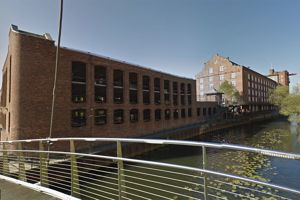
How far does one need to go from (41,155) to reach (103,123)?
14.2m

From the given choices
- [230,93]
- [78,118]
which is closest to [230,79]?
[230,93]

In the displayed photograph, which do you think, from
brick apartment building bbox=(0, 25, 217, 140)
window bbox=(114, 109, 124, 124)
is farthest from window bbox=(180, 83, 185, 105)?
window bbox=(114, 109, 124, 124)

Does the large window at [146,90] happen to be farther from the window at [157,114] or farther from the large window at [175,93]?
the large window at [175,93]

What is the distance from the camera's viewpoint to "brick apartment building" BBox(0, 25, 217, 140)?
44.8ft

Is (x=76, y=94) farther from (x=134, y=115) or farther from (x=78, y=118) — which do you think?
(x=134, y=115)

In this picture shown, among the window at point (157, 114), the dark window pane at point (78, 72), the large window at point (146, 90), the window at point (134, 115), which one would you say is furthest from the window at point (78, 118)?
the window at point (157, 114)

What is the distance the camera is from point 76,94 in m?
16.4

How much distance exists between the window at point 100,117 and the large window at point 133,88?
384 cm

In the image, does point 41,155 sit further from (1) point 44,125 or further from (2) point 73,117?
(2) point 73,117

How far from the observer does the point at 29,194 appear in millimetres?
3588

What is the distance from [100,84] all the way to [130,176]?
16.1 meters

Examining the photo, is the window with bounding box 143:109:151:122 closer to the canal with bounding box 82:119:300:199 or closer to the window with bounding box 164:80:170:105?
the window with bounding box 164:80:170:105

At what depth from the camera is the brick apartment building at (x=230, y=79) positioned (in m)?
45.6

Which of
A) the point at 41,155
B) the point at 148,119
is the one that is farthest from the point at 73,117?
the point at 41,155
